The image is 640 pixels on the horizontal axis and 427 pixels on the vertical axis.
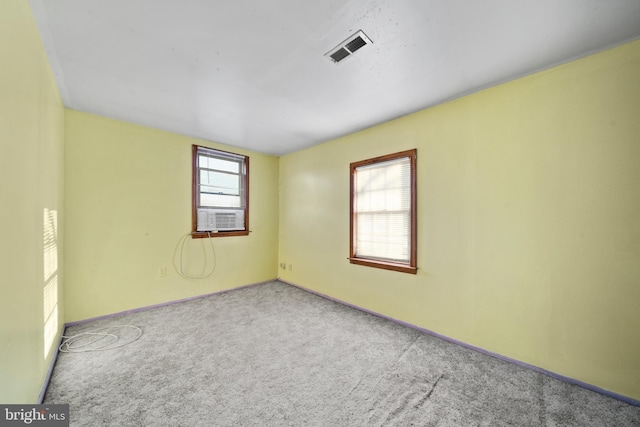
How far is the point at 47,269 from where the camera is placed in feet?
6.39

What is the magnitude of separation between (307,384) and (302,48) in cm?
255

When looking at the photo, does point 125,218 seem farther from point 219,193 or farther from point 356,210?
point 356,210

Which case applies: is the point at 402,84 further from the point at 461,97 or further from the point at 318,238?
the point at 318,238

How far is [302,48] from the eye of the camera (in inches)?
69.4

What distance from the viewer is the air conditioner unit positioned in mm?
3811

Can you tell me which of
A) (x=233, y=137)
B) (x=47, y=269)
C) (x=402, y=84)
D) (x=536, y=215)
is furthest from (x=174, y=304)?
(x=536, y=215)

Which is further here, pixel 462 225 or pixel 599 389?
pixel 462 225

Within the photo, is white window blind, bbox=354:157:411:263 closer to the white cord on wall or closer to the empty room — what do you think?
the empty room

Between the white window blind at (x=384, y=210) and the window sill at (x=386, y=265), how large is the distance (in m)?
0.07

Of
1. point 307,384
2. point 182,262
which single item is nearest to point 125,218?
point 182,262

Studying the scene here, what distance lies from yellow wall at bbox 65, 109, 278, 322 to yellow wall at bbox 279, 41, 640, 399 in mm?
3039

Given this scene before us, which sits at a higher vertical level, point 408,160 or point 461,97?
point 461,97

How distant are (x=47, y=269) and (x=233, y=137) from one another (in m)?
2.58

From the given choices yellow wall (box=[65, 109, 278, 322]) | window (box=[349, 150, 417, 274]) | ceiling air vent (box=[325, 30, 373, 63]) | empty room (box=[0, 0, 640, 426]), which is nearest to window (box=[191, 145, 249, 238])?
yellow wall (box=[65, 109, 278, 322])
